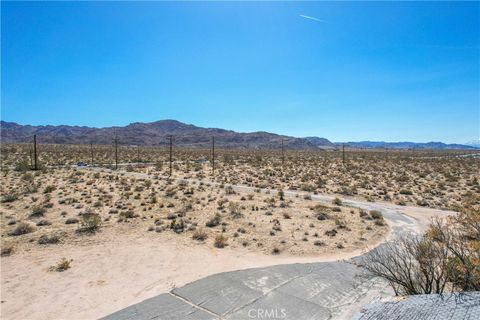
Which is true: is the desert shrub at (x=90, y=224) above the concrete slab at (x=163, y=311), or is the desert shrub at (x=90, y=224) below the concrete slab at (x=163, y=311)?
above

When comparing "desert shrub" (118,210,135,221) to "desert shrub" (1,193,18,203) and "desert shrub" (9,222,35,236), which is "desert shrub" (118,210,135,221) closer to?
"desert shrub" (9,222,35,236)

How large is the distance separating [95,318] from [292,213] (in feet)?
37.6

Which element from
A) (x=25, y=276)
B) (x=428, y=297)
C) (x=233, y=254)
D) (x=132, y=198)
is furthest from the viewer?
(x=132, y=198)

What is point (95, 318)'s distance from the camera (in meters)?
6.38

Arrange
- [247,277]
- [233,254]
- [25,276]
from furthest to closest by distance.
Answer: [233,254] → [25,276] → [247,277]

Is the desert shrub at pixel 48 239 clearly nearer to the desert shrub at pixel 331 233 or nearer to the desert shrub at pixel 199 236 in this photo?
the desert shrub at pixel 199 236

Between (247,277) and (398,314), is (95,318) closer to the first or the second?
(247,277)

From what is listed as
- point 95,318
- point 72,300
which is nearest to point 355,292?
point 95,318

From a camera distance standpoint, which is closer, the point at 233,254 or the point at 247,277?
the point at 247,277

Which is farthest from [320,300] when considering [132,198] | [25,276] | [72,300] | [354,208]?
[132,198]

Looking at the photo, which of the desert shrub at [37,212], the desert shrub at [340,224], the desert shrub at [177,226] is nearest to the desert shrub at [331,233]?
the desert shrub at [340,224]

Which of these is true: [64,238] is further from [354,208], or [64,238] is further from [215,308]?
[354,208]

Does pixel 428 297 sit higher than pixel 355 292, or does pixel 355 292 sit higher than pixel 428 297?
pixel 428 297

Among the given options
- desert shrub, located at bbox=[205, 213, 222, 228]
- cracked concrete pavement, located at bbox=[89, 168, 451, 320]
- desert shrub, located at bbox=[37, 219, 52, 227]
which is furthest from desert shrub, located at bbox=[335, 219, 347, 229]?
desert shrub, located at bbox=[37, 219, 52, 227]
